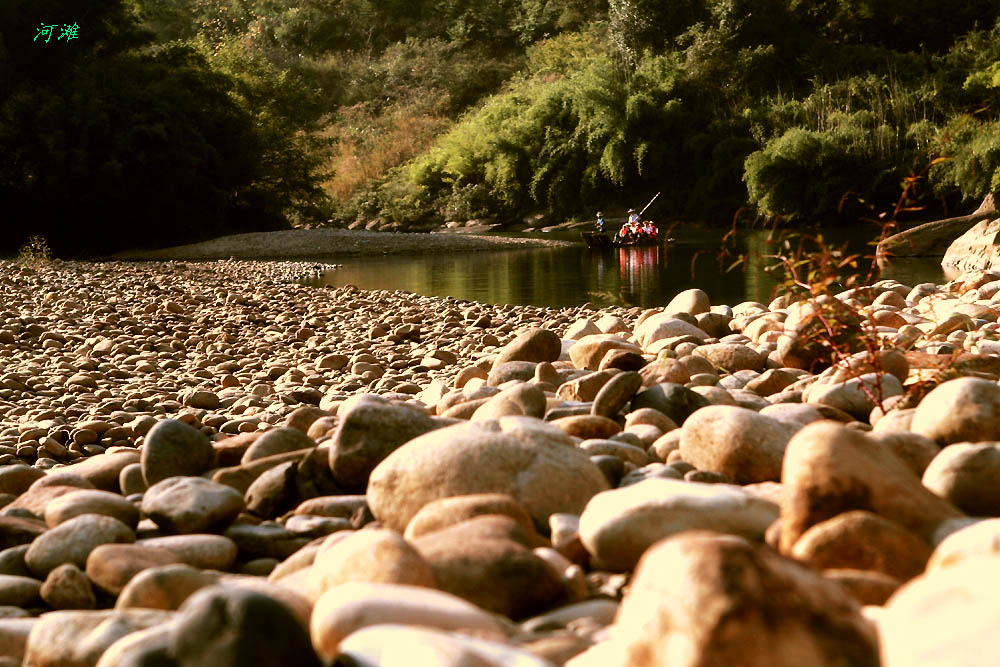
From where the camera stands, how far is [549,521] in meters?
2.07

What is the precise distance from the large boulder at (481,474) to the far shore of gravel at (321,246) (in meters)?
17.3

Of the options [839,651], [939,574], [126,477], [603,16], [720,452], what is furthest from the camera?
[603,16]

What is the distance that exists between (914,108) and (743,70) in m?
4.56

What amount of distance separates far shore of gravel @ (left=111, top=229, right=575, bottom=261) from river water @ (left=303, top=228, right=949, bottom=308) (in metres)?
1.25

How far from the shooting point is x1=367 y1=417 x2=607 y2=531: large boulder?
2.09 meters

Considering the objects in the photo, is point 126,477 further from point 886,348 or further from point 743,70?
point 743,70

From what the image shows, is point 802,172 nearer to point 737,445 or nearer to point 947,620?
point 737,445

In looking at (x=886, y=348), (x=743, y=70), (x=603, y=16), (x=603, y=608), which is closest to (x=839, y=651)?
(x=603, y=608)

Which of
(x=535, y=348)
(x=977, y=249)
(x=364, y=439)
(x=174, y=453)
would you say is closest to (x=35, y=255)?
(x=977, y=249)

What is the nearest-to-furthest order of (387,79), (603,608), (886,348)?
(603,608)
(886,348)
(387,79)

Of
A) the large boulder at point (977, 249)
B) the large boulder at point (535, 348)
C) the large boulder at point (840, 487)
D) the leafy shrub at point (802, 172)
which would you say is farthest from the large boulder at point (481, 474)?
the leafy shrub at point (802, 172)

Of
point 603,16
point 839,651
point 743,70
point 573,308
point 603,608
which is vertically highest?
point 603,16

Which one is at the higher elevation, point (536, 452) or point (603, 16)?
point (603, 16)

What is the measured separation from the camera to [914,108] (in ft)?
75.7
